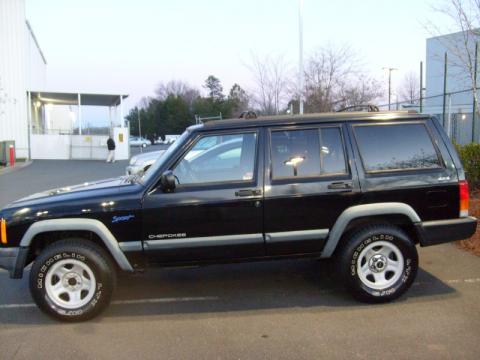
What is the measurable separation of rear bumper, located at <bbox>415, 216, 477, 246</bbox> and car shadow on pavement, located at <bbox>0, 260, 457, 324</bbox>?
1.98 ft

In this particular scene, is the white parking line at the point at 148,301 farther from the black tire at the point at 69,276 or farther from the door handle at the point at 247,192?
the door handle at the point at 247,192

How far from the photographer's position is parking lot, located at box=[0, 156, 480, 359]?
3785 mm

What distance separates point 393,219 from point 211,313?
200 cm

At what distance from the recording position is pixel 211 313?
4531 millimetres

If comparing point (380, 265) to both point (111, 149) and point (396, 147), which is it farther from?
point (111, 149)

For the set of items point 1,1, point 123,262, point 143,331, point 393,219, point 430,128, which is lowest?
point 143,331

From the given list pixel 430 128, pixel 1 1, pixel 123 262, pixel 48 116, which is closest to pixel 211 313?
pixel 123 262

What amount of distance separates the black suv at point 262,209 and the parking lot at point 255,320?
31 centimetres

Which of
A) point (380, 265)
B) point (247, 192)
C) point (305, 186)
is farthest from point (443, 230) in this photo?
point (247, 192)

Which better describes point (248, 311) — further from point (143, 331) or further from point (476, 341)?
point (476, 341)

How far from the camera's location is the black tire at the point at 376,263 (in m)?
4.61

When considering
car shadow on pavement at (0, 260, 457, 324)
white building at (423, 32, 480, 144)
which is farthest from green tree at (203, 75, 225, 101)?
car shadow on pavement at (0, 260, 457, 324)

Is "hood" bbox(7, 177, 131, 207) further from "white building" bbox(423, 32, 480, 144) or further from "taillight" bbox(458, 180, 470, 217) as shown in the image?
"white building" bbox(423, 32, 480, 144)

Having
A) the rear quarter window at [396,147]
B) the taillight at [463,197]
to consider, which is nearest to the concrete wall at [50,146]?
the rear quarter window at [396,147]
